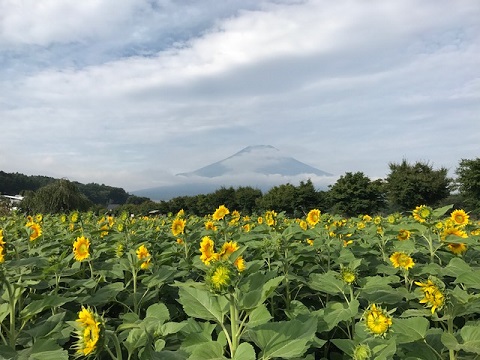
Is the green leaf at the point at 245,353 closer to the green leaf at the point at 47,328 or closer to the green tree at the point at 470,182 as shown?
the green leaf at the point at 47,328

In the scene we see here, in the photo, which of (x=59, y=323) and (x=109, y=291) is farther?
(x=109, y=291)

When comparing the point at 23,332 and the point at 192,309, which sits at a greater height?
the point at 192,309

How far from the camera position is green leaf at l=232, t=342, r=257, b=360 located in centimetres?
124

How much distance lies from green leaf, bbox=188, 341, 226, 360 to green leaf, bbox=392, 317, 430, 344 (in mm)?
809

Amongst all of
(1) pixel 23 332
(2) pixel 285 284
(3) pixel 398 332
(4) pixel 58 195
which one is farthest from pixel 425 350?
(4) pixel 58 195

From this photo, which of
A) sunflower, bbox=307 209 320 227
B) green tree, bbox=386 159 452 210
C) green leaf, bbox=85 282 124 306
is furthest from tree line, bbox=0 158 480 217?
green leaf, bbox=85 282 124 306

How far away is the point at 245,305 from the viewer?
1452 millimetres

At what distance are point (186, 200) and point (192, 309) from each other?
62.7m

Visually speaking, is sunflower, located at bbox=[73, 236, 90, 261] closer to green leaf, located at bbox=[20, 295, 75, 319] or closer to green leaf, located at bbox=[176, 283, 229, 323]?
green leaf, located at bbox=[20, 295, 75, 319]

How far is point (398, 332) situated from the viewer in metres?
1.76

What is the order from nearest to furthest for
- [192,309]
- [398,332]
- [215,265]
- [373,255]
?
[215,265] → [192,309] → [398,332] → [373,255]

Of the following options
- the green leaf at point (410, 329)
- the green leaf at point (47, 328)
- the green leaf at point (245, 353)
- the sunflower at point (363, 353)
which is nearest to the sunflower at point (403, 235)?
the green leaf at point (410, 329)

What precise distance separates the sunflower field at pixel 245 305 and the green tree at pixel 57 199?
29.5m

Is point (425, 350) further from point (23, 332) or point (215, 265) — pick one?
point (23, 332)
